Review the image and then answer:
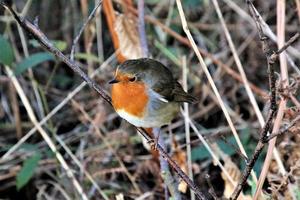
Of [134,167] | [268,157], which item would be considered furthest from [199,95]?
[268,157]

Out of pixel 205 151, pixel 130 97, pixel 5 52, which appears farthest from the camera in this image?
pixel 205 151

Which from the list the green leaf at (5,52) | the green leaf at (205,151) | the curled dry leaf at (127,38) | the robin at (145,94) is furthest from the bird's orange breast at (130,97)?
the green leaf at (5,52)

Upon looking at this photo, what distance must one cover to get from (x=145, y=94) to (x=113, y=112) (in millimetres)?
1142

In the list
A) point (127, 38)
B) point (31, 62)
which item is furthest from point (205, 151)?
point (31, 62)

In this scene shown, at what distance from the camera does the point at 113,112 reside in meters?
3.49

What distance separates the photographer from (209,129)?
3414 mm

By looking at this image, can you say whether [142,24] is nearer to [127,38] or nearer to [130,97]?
[127,38]

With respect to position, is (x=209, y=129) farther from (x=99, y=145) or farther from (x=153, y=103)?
(x=153, y=103)

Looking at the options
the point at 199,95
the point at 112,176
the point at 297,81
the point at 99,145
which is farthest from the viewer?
the point at 199,95

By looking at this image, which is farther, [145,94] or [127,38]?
[127,38]

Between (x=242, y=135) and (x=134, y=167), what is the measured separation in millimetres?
644

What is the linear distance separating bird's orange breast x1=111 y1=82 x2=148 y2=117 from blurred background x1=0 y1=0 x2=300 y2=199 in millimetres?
263

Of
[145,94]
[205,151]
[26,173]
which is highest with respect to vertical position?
[145,94]

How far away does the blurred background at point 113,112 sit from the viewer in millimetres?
2740
